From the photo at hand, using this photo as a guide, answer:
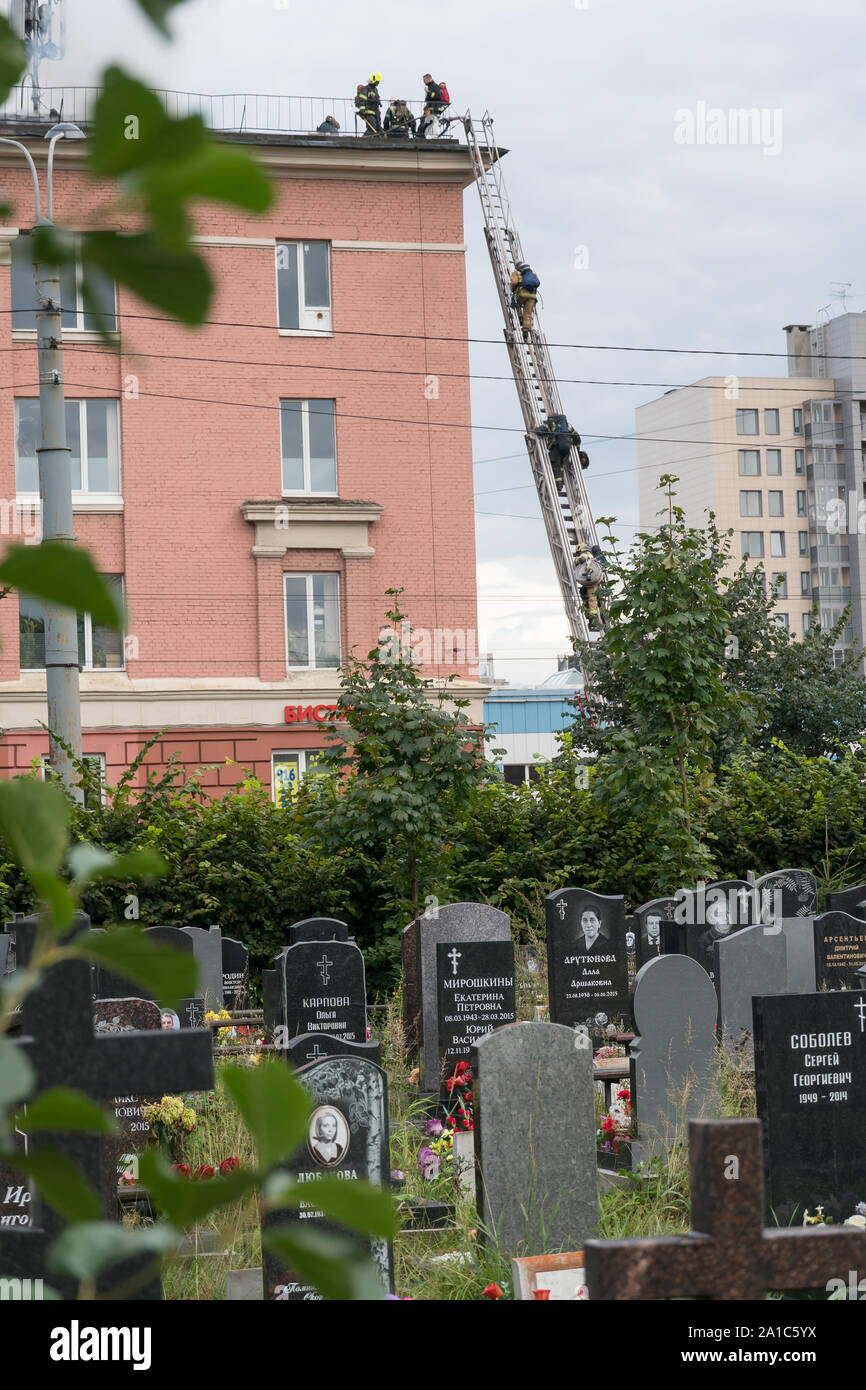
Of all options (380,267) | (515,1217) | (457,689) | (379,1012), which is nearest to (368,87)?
(380,267)

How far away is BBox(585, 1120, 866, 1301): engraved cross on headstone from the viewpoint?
7.09ft

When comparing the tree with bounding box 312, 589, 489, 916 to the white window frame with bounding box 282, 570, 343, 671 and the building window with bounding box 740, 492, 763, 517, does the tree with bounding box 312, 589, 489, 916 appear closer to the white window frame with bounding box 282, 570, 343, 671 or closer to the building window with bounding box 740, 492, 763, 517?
the white window frame with bounding box 282, 570, 343, 671

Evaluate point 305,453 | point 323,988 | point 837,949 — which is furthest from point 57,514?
point 305,453

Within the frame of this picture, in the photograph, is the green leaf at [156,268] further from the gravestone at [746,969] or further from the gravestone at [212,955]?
the gravestone at [212,955]

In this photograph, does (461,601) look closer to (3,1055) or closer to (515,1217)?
(515,1217)

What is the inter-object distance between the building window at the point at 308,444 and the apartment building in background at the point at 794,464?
1844 inches

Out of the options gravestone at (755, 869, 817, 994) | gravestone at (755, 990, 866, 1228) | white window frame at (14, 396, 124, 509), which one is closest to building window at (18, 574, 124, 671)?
white window frame at (14, 396, 124, 509)

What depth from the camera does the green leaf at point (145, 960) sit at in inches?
24.9

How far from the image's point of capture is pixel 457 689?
78.4ft

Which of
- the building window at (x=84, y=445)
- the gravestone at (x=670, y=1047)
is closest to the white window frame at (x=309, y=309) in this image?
the building window at (x=84, y=445)

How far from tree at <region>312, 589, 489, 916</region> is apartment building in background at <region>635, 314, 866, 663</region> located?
58417 mm

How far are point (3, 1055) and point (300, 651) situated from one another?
24743 millimetres

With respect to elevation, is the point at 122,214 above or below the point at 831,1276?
above

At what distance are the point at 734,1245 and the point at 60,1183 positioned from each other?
6.02ft
